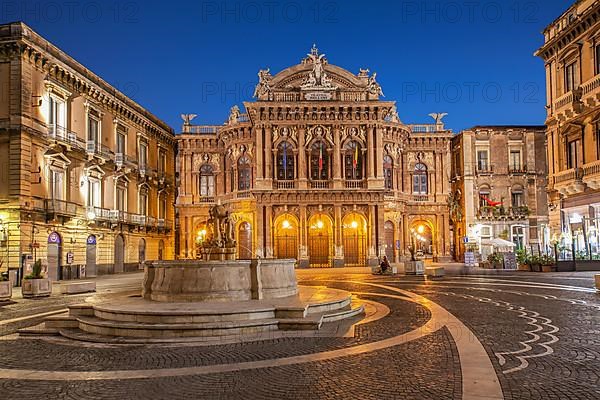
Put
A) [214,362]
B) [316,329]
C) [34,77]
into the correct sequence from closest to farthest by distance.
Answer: [214,362]
[316,329]
[34,77]

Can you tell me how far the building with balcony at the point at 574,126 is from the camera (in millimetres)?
28500

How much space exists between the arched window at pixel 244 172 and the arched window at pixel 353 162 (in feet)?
26.9

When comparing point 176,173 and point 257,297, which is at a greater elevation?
point 176,173

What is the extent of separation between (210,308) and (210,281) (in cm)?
185

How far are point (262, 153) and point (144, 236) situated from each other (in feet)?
39.0

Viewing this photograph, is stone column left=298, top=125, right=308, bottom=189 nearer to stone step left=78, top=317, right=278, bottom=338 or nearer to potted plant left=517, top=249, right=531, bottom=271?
potted plant left=517, top=249, right=531, bottom=271

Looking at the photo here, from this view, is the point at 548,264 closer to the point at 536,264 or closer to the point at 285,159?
the point at 536,264

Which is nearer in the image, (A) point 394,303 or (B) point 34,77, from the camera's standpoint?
(A) point 394,303

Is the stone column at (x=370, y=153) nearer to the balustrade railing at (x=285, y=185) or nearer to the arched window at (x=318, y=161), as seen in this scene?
the arched window at (x=318, y=161)

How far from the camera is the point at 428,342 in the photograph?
1040 cm

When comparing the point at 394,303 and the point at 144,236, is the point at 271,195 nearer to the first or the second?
the point at 144,236

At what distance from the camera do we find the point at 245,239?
149 feet

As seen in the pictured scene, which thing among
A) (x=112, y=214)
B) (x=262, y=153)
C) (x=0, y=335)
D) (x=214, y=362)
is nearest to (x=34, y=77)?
(x=112, y=214)

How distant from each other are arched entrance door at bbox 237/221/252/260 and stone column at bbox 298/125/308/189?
574 centimetres
